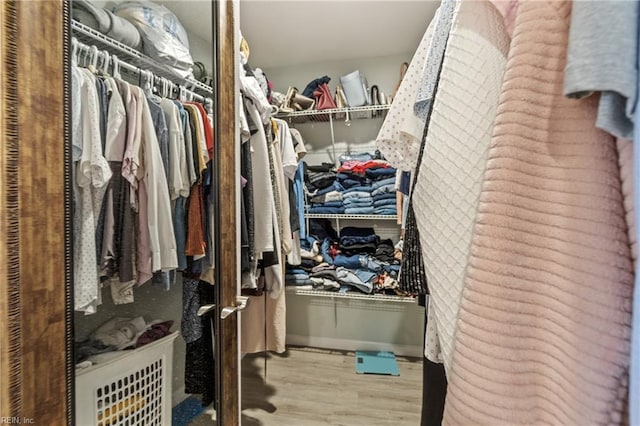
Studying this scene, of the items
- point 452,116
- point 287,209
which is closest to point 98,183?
point 452,116

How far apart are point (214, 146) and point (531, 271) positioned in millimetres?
856

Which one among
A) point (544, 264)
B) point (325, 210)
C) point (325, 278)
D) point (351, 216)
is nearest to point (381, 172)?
point (351, 216)

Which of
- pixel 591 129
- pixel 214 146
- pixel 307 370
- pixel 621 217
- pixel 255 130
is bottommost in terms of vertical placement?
pixel 307 370

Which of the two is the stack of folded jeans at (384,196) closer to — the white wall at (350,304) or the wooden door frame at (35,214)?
the white wall at (350,304)

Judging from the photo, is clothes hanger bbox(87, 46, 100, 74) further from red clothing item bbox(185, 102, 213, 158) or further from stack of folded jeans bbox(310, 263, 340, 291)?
stack of folded jeans bbox(310, 263, 340, 291)

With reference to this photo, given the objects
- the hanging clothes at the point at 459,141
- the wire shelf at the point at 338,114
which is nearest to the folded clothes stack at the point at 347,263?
the wire shelf at the point at 338,114

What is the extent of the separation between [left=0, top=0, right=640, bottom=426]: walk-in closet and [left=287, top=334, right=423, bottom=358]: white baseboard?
4.43 ft

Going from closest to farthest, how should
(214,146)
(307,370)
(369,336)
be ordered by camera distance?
(214,146), (307,370), (369,336)

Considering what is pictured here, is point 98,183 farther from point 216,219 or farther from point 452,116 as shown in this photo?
point 452,116

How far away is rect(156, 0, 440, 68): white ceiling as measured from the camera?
1691 millimetres

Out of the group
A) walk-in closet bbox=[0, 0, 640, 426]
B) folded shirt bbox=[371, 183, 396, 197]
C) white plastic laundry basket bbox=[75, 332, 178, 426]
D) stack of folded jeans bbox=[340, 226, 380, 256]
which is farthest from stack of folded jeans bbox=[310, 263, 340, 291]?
white plastic laundry basket bbox=[75, 332, 178, 426]

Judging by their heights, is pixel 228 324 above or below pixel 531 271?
below

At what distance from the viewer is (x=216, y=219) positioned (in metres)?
0.90

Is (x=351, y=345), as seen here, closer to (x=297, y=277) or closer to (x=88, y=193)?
(x=297, y=277)
